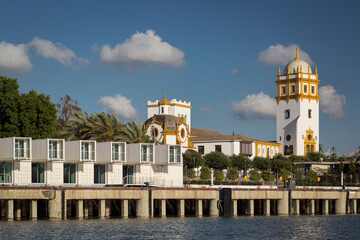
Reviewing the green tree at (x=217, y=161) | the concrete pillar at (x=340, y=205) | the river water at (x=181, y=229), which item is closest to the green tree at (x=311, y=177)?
the green tree at (x=217, y=161)

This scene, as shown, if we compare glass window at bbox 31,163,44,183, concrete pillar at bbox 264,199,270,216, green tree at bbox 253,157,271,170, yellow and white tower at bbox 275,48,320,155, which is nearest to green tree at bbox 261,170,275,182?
green tree at bbox 253,157,271,170

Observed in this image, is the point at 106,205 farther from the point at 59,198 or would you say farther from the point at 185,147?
the point at 185,147

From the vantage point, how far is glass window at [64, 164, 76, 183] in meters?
76.6

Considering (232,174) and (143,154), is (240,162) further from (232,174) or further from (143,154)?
(143,154)

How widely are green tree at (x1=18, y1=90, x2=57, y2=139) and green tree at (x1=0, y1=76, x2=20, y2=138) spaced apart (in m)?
0.77

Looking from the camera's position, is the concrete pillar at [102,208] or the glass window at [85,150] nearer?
the concrete pillar at [102,208]

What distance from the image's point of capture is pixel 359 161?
150 meters

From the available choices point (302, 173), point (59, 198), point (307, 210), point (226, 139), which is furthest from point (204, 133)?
point (59, 198)

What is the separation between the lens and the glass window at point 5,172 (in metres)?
71.5

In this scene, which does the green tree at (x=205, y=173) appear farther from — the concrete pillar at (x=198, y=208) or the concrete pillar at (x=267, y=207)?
the concrete pillar at (x=198, y=208)

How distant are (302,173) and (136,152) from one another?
7336 cm

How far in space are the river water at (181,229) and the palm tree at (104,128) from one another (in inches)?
935

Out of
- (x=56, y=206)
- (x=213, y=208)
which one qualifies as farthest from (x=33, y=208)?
(x=213, y=208)

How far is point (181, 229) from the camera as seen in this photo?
61.3 m
